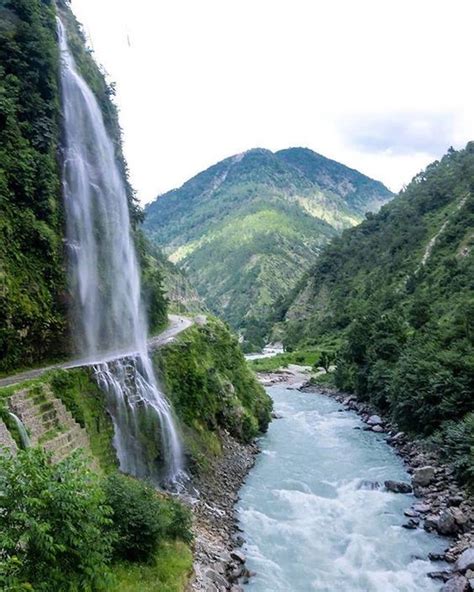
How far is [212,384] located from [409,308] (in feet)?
142

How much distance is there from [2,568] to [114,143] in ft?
139

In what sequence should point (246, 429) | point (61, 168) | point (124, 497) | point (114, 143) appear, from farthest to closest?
point (114, 143)
point (246, 429)
point (61, 168)
point (124, 497)

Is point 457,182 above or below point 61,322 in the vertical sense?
above

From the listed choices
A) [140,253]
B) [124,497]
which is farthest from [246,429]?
[124,497]

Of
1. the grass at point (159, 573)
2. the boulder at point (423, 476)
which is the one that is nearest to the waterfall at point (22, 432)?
the grass at point (159, 573)

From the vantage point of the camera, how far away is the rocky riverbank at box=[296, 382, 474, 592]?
19562 millimetres

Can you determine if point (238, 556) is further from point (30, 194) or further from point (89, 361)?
point (30, 194)

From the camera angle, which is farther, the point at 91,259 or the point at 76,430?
the point at 91,259

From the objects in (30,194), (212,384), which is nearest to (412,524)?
(212,384)

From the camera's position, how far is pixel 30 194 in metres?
28.8

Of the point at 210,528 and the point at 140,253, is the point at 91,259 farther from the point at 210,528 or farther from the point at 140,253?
the point at 210,528

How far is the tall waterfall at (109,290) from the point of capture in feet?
85.8

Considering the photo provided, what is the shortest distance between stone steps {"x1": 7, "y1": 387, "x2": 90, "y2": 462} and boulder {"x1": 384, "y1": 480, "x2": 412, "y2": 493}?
18116 mm

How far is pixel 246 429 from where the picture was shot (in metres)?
39.0
